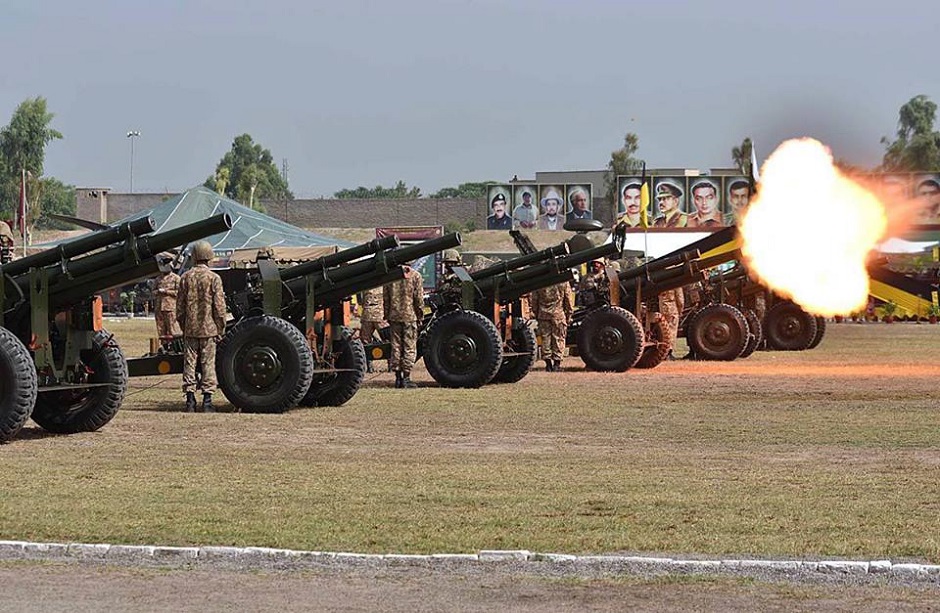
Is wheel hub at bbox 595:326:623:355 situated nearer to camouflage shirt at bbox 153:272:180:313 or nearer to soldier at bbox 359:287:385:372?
soldier at bbox 359:287:385:372

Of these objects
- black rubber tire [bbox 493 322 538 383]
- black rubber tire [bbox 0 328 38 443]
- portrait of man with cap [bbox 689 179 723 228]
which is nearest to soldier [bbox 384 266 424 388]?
black rubber tire [bbox 493 322 538 383]

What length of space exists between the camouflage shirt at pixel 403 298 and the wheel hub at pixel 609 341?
17.3 ft

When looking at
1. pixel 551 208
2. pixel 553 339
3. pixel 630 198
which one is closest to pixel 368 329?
pixel 553 339

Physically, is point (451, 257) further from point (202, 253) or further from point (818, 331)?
point (818, 331)

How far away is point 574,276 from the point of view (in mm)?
27312

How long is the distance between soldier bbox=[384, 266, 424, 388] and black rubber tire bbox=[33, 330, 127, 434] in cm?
773

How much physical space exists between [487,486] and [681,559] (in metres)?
3.20

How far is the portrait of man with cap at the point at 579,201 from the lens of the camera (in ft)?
398

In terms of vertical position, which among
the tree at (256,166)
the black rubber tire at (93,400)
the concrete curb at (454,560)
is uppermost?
the tree at (256,166)

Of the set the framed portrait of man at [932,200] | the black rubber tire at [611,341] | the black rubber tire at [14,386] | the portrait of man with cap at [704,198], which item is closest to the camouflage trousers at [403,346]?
the black rubber tire at [611,341]

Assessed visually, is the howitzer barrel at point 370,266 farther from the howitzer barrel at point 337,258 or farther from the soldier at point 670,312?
the soldier at point 670,312

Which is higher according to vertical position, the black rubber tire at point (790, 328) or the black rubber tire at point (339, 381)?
the black rubber tire at point (790, 328)

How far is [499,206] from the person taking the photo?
394 ft

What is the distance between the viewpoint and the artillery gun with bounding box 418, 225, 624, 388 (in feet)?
78.2
